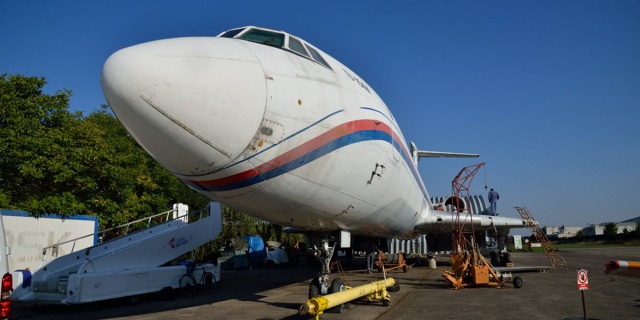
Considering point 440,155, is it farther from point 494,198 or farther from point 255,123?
point 255,123

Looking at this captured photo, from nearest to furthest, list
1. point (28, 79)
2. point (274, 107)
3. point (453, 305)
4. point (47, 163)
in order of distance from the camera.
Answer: point (274, 107) → point (453, 305) → point (47, 163) → point (28, 79)

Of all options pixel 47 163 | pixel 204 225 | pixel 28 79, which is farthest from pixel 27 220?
pixel 28 79

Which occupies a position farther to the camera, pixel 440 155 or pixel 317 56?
pixel 440 155

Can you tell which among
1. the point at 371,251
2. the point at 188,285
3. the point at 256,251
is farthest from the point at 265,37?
the point at 256,251

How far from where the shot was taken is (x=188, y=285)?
1219 centimetres

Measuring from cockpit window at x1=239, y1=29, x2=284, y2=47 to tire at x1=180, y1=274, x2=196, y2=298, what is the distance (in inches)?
314

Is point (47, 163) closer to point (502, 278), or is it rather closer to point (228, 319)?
point (228, 319)

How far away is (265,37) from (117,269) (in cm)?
770

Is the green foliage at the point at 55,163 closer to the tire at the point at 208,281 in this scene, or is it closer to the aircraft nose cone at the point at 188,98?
the tire at the point at 208,281

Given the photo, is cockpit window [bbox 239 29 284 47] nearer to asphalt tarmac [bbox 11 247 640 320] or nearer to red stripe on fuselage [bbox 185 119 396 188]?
red stripe on fuselage [bbox 185 119 396 188]

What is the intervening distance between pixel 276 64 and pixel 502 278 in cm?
1010

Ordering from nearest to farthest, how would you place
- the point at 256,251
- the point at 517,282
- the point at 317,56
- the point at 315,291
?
the point at 317,56, the point at 315,291, the point at 517,282, the point at 256,251

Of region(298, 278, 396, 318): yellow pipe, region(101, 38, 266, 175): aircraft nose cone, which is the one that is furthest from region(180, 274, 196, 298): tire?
region(101, 38, 266, 175): aircraft nose cone

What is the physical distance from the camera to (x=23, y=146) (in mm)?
14969
